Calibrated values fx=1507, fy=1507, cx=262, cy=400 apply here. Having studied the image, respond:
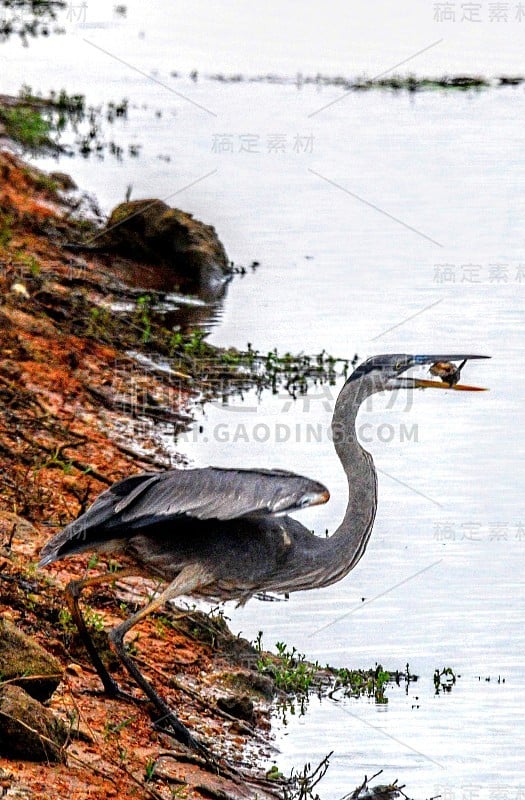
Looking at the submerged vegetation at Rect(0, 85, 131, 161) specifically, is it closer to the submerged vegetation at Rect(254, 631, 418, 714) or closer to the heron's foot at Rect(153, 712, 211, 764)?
the submerged vegetation at Rect(254, 631, 418, 714)

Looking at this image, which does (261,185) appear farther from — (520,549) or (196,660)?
(196,660)

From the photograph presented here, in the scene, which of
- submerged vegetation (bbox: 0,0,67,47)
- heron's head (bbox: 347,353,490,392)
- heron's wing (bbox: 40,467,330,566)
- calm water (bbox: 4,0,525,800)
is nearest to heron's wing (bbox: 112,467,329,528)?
heron's wing (bbox: 40,467,330,566)

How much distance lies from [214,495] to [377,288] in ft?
25.9

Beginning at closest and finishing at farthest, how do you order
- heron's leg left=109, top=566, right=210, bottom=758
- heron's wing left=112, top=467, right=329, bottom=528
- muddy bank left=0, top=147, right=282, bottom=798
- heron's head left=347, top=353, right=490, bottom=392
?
muddy bank left=0, top=147, right=282, bottom=798
heron's wing left=112, top=467, right=329, bottom=528
heron's leg left=109, top=566, right=210, bottom=758
heron's head left=347, top=353, right=490, bottom=392

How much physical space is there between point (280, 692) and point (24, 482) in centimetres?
199

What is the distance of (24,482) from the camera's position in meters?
8.21

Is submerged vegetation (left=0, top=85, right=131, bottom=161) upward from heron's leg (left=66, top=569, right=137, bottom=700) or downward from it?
upward

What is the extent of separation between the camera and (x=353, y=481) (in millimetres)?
6359

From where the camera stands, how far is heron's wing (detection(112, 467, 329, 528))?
5918 mm

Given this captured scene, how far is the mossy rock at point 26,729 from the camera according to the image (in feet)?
16.7

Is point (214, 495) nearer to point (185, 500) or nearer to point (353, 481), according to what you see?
point (185, 500)

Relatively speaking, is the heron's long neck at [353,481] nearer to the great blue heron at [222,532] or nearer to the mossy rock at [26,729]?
the great blue heron at [222,532]

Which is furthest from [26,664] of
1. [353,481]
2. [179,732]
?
[353,481]

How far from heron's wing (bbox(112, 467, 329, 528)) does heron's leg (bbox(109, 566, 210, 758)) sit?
1.03ft
